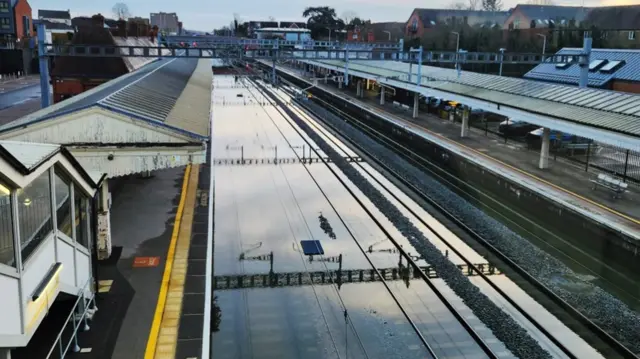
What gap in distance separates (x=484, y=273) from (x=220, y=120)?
1064 inches

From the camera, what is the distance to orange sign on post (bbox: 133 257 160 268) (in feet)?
37.0

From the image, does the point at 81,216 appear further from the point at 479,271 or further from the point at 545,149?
the point at 545,149

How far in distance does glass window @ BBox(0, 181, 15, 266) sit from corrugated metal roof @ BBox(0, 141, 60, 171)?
0.41 m

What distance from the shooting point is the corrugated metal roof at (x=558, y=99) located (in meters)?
19.0

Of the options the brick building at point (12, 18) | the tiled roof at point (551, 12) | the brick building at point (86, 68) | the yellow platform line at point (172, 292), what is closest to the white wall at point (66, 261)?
the yellow platform line at point (172, 292)

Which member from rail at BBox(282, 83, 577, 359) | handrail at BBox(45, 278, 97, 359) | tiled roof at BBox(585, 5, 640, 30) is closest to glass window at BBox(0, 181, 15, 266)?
handrail at BBox(45, 278, 97, 359)

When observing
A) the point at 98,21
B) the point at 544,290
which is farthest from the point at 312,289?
the point at 98,21

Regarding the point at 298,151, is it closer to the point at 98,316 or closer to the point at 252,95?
the point at 98,316

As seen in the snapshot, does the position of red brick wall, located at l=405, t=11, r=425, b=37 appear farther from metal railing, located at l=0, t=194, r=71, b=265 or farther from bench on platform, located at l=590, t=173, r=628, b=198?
metal railing, located at l=0, t=194, r=71, b=265

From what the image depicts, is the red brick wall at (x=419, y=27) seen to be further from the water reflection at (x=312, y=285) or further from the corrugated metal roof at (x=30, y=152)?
the corrugated metal roof at (x=30, y=152)

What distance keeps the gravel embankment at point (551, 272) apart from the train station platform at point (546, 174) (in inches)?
85.1

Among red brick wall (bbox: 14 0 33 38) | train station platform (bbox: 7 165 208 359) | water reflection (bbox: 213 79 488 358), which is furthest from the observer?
red brick wall (bbox: 14 0 33 38)

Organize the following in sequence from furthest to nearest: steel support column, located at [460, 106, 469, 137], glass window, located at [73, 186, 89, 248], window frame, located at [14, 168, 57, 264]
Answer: steel support column, located at [460, 106, 469, 137], glass window, located at [73, 186, 89, 248], window frame, located at [14, 168, 57, 264]

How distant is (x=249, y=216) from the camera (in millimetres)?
17828
